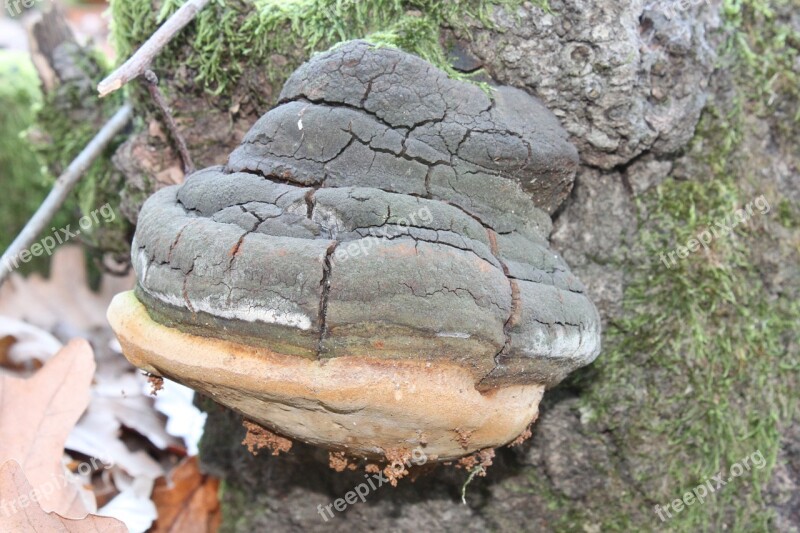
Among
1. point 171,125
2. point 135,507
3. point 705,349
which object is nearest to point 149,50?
point 171,125

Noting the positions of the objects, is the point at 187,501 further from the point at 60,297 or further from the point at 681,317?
the point at 60,297

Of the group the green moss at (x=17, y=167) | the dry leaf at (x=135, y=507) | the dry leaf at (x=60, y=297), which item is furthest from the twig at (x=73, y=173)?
the green moss at (x=17, y=167)

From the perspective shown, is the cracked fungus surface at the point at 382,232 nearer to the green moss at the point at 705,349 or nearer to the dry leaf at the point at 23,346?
the green moss at the point at 705,349

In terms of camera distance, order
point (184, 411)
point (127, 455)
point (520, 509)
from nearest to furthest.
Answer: point (520, 509), point (127, 455), point (184, 411)

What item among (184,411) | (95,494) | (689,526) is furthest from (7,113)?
(689,526)

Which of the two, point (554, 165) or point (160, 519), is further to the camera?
point (160, 519)

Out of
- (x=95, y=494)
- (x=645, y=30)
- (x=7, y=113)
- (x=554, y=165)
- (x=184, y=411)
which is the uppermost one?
(x=645, y=30)

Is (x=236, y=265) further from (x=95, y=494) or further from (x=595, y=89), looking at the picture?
(x=95, y=494)
